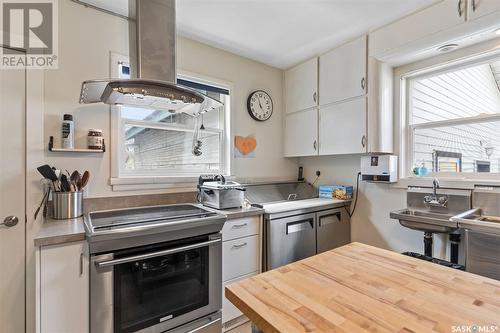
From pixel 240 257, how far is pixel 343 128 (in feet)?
5.28

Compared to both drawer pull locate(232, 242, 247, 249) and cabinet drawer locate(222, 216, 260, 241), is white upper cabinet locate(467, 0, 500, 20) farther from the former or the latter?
drawer pull locate(232, 242, 247, 249)

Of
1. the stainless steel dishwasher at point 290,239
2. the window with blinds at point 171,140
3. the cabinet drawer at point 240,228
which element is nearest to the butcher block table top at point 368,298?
the cabinet drawer at point 240,228

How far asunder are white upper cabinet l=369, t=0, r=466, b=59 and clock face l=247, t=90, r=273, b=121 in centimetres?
119

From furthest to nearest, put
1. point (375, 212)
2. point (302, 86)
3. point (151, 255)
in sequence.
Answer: point (302, 86) → point (375, 212) → point (151, 255)

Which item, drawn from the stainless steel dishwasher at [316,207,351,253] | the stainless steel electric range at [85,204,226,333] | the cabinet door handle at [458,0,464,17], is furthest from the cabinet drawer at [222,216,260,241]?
the cabinet door handle at [458,0,464,17]

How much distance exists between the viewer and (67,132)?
1.77m

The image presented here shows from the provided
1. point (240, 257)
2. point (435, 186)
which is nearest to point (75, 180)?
point (240, 257)

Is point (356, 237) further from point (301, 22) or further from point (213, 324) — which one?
point (301, 22)

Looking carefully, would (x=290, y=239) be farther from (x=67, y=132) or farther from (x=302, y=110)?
(x=67, y=132)

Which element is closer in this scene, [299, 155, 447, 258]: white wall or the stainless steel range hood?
the stainless steel range hood

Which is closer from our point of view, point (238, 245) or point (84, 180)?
point (84, 180)

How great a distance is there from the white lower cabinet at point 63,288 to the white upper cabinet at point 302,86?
2489 mm

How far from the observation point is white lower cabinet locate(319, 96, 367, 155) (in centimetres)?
237

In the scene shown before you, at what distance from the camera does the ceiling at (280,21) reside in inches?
75.5
